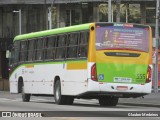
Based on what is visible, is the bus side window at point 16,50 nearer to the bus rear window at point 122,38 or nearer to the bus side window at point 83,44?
the bus side window at point 83,44

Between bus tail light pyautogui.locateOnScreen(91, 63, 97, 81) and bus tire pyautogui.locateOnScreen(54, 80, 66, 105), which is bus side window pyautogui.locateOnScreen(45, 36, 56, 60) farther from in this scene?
bus tail light pyautogui.locateOnScreen(91, 63, 97, 81)

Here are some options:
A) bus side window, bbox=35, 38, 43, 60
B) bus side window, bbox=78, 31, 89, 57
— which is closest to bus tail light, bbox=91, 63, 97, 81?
bus side window, bbox=78, 31, 89, 57

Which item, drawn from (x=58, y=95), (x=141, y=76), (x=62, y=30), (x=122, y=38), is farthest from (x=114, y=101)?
(x=62, y=30)

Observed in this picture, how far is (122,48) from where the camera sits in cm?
2547

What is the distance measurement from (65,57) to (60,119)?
9753mm

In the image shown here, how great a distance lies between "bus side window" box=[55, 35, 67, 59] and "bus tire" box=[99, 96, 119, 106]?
9.04ft

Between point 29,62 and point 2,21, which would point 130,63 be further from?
point 2,21

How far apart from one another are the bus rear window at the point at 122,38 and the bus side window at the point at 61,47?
2.73 m

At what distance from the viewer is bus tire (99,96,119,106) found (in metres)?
28.2

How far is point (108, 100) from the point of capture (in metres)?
28.3

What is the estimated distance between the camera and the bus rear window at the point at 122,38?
2527 centimetres

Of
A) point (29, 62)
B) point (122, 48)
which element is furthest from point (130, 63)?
point (29, 62)

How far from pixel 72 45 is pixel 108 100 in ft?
11.1

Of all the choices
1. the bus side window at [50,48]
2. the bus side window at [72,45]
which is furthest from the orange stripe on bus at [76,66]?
the bus side window at [50,48]
